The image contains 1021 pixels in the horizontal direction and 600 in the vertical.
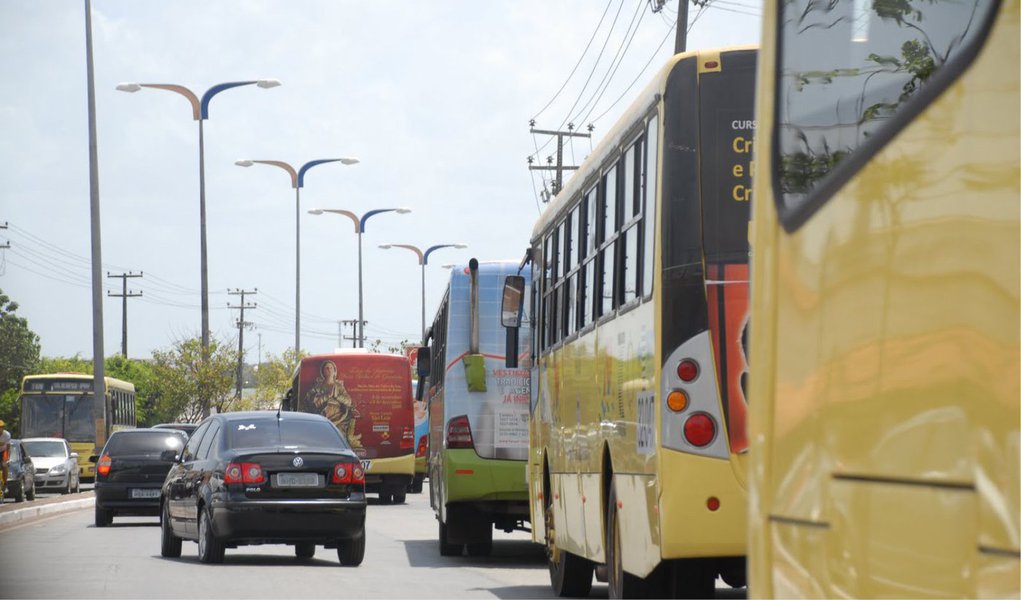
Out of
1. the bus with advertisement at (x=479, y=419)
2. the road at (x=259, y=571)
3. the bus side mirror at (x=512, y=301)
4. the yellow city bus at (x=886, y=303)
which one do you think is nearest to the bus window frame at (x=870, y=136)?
the yellow city bus at (x=886, y=303)

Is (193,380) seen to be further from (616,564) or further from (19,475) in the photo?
(616,564)

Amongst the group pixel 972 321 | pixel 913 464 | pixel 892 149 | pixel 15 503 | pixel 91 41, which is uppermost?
pixel 91 41

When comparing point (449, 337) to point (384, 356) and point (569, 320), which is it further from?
point (384, 356)

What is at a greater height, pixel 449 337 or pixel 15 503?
pixel 449 337

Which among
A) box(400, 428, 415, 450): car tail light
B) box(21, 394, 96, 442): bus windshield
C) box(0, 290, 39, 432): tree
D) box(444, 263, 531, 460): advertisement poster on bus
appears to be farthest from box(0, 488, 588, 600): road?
box(0, 290, 39, 432): tree

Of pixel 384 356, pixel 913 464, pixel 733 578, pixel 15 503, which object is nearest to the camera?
pixel 913 464

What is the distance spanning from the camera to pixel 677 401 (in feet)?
29.8

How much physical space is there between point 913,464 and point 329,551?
700 inches

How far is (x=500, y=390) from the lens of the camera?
64.0 feet

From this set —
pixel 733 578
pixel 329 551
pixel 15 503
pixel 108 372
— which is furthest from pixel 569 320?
pixel 108 372

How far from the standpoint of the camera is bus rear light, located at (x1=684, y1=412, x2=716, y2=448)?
29.6ft

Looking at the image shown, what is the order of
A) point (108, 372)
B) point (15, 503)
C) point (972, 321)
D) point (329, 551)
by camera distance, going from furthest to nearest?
point (108, 372) < point (15, 503) < point (329, 551) < point (972, 321)

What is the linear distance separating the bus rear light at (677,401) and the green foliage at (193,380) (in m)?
53.9

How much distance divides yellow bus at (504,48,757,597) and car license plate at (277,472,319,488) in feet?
19.8
